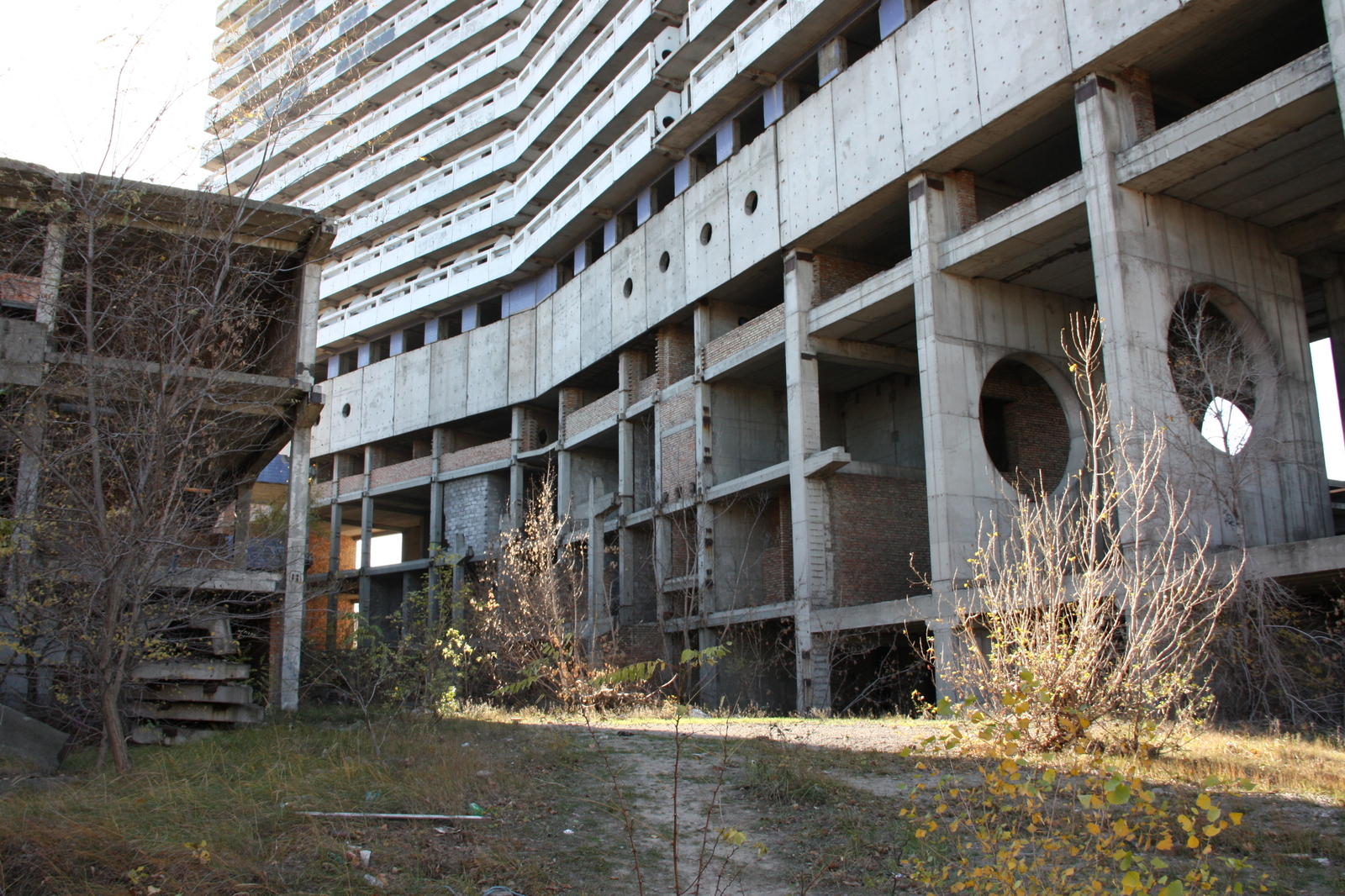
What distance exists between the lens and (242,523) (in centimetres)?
1691

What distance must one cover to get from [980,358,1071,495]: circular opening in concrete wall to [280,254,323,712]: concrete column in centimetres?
1463

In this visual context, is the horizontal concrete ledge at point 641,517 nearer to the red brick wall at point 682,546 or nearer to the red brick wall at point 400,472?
the red brick wall at point 682,546

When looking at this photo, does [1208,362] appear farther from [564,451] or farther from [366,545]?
[366,545]

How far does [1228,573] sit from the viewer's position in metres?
13.7

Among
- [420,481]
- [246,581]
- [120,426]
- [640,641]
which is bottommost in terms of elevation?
[640,641]

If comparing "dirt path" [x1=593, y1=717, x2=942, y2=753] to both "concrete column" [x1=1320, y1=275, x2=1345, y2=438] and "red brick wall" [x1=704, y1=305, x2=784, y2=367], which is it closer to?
"red brick wall" [x1=704, y1=305, x2=784, y2=367]

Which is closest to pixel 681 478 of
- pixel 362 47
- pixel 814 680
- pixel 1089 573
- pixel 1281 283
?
pixel 814 680

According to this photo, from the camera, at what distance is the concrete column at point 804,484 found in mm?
21094

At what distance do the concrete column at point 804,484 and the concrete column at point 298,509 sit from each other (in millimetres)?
9914

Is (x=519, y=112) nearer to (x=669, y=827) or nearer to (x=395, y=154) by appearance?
(x=395, y=154)

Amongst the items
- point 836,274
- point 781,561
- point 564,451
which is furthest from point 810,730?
point 564,451

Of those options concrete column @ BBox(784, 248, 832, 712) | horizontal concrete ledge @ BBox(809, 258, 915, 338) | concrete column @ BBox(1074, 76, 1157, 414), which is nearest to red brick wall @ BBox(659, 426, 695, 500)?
concrete column @ BBox(784, 248, 832, 712)

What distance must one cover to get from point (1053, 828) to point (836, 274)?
1835cm

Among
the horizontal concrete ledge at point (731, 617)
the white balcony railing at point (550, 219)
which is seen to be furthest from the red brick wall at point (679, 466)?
the white balcony railing at point (550, 219)
